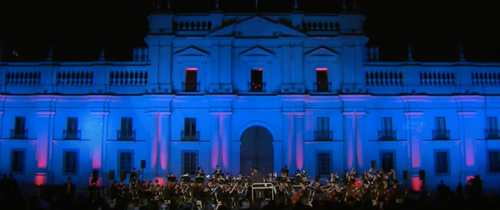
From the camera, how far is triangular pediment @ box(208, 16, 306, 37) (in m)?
30.2

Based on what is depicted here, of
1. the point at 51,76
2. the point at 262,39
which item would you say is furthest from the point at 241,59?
the point at 51,76

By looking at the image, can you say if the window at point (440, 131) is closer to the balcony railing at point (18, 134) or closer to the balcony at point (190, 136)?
the balcony at point (190, 136)

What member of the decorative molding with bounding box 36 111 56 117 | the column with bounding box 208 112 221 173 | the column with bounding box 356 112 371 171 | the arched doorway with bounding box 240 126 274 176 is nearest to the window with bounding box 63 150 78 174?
the decorative molding with bounding box 36 111 56 117

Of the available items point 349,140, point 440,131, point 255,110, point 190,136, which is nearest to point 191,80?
point 190,136

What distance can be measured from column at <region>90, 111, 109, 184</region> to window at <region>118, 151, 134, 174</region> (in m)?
0.51

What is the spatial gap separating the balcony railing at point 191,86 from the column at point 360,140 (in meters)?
10.5

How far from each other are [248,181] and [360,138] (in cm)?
918

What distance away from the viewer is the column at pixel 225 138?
2955cm

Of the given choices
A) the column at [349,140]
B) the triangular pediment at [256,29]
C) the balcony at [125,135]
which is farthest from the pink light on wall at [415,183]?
the balcony at [125,135]

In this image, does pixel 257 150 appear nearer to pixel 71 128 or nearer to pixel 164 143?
pixel 164 143

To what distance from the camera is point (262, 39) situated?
100.0 ft

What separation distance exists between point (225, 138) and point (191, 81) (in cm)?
450

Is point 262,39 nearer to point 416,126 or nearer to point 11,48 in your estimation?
point 416,126

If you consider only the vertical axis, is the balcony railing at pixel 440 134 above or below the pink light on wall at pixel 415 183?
above
